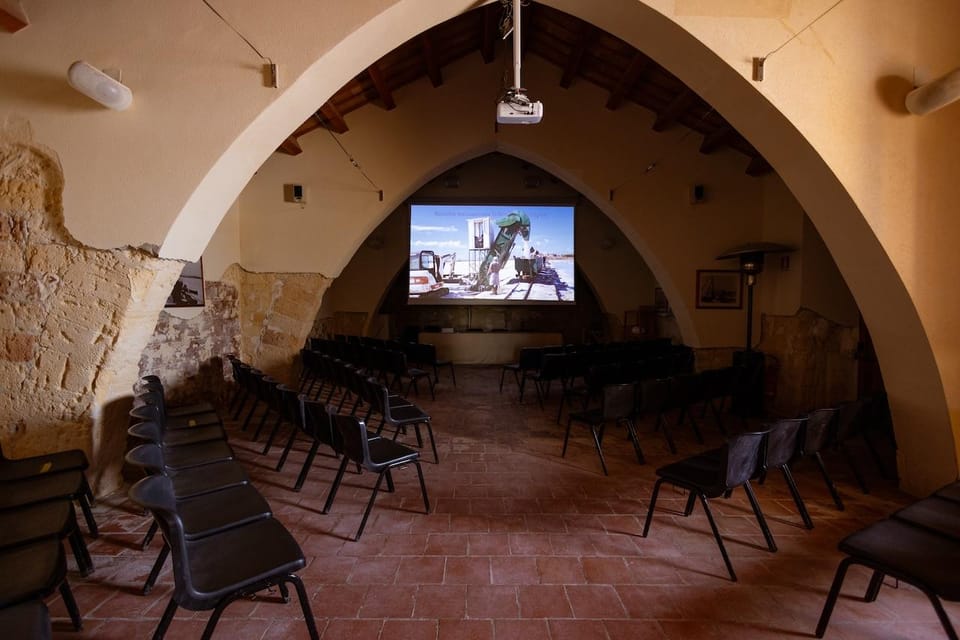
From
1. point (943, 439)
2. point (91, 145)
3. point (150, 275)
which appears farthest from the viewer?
point (943, 439)

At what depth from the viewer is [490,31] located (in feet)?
19.3

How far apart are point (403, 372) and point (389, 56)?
13.1 feet

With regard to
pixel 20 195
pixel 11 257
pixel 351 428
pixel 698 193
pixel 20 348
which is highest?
pixel 698 193

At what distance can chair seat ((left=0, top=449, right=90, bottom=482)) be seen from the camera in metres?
2.33

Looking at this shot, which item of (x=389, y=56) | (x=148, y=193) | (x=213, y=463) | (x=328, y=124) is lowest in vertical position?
(x=213, y=463)

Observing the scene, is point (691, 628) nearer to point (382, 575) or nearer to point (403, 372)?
point (382, 575)

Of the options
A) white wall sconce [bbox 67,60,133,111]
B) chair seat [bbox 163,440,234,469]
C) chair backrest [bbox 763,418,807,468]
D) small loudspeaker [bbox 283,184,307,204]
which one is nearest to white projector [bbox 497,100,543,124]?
white wall sconce [bbox 67,60,133,111]

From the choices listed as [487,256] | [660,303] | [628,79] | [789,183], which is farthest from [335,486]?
[660,303]

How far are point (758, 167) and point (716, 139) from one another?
0.72m

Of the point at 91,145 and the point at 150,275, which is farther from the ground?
the point at 91,145

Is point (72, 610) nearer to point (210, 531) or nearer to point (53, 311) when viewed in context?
point (210, 531)

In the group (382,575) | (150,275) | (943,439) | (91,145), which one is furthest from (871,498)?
(91,145)

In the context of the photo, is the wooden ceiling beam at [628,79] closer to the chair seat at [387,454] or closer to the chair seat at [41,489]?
the chair seat at [387,454]

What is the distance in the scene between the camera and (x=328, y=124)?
6.25 m
